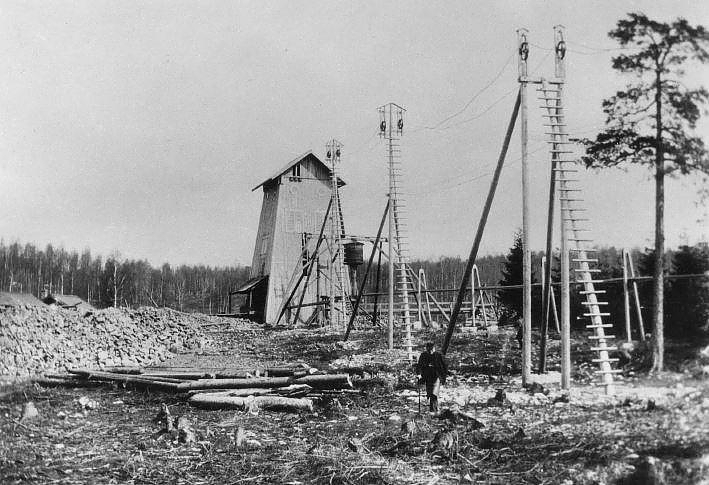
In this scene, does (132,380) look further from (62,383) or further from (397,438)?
(397,438)

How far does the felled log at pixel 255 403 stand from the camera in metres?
12.2

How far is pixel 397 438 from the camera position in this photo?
9.33 m

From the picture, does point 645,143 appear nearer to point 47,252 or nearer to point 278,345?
point 278,345

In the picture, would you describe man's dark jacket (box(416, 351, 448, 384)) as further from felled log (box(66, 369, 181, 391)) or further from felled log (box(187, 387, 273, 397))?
felled log (box(66, 369, 181, 391))

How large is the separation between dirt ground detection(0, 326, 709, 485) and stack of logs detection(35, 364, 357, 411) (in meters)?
0.37

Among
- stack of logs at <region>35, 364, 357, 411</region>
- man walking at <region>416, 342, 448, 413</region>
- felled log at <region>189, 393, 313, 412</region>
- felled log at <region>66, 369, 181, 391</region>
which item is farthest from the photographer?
felled log at <region>66, 369, 181, 391</region>

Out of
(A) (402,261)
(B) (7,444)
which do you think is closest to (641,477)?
(B) (7,444)

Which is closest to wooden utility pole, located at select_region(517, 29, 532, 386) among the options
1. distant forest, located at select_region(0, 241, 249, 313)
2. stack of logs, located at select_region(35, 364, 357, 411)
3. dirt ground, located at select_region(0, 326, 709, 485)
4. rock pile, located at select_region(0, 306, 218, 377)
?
dirt ground, located at select_region(0, 326, 709, 485)

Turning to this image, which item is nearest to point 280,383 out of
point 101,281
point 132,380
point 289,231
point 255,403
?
point 255,403

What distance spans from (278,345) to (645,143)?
717 inches

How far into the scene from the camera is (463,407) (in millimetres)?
11445

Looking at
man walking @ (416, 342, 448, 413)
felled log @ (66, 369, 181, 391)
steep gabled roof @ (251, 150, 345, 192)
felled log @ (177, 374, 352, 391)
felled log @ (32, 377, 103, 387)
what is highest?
steep gabled roof @ (251, 150, 345, 192)

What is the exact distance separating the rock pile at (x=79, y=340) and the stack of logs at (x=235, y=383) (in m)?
2.47

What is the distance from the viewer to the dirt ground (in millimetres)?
7297
